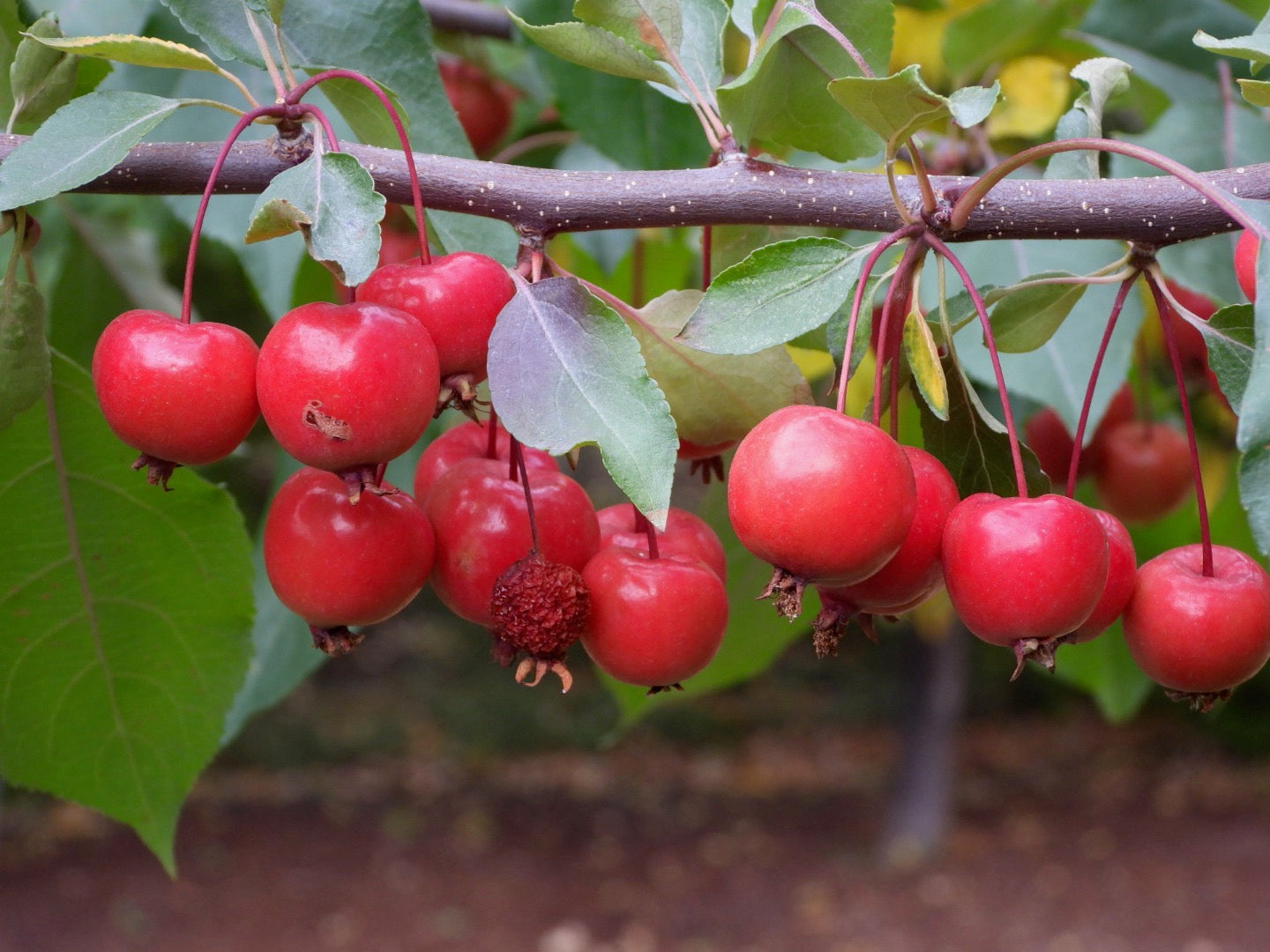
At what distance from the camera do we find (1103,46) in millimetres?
1328

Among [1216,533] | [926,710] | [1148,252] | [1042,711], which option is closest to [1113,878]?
[926,710]

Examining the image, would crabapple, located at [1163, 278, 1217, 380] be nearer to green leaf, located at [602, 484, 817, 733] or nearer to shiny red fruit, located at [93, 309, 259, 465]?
green leaf, located at [602, 484, 817, 733]

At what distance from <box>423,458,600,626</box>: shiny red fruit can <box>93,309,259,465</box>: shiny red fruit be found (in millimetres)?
125

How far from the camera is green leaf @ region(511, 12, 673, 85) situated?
66cm

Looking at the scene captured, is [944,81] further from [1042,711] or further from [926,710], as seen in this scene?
[1042,711]

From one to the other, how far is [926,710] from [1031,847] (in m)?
0.87

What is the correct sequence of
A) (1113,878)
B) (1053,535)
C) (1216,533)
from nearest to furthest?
(1053,535) → (1216,533) → (1113,878)

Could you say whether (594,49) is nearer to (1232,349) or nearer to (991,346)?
(991,346)

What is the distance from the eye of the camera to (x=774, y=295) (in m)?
0.59

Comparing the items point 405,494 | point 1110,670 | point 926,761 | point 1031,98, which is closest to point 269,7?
point 405,494

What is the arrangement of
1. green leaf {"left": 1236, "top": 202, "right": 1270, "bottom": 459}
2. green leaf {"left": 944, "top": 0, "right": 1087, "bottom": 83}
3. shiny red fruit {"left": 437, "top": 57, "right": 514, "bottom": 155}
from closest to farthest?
1. green leaf {"left": 1236, "top": 202, "right": 1270, "bottom": 459}
2. green leaf {"left": 944, "top": 0, "right": 1087, "bottom": 83}
3. shiny red fruit {"left": 437, "top": 57, "right": 514, "bottom": 155}

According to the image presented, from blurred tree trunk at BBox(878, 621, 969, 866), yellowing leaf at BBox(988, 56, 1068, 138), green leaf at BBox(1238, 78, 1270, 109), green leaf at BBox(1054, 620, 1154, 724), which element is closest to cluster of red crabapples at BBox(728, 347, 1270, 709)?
green leaf at BBox(1238, 78, 1270, 109)

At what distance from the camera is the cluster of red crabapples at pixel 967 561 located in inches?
20.4

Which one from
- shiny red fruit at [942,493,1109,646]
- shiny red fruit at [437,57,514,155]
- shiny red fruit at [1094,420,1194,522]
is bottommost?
shiny red fruit at [1094,420,1194,522]
